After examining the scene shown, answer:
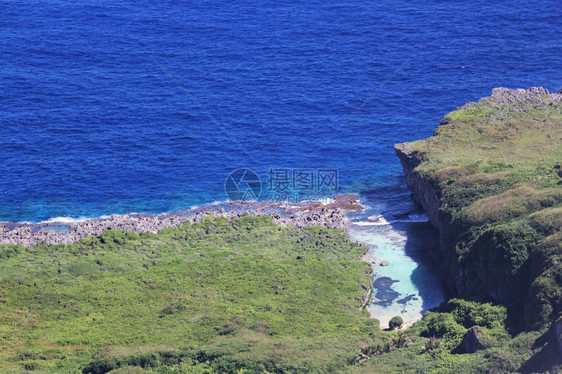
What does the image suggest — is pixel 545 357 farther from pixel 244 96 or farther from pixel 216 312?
pixel 244 96

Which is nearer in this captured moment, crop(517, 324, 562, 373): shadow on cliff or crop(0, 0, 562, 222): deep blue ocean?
crop(517, 324, 562, 373): shadow on cliff

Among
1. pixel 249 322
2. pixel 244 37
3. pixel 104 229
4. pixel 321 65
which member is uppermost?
pixel 244 37

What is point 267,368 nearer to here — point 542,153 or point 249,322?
point 249,322

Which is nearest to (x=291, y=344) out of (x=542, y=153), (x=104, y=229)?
(x=104, y=229)

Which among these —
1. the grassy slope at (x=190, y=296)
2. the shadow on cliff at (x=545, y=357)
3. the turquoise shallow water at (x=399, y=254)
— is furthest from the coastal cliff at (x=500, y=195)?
the grassy slope at (x=190, y=296)

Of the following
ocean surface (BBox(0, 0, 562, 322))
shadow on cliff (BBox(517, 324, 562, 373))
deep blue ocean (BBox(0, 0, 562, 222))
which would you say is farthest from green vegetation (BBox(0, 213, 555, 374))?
deep blue ocean (BBox(0, 0, 562, 222))

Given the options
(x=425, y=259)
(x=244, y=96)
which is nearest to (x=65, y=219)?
(x=244, y=96)

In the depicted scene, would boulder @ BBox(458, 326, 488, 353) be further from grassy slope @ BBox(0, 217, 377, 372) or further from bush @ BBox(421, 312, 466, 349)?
grassy slope @ BBox(0, 217, 377, 372)
